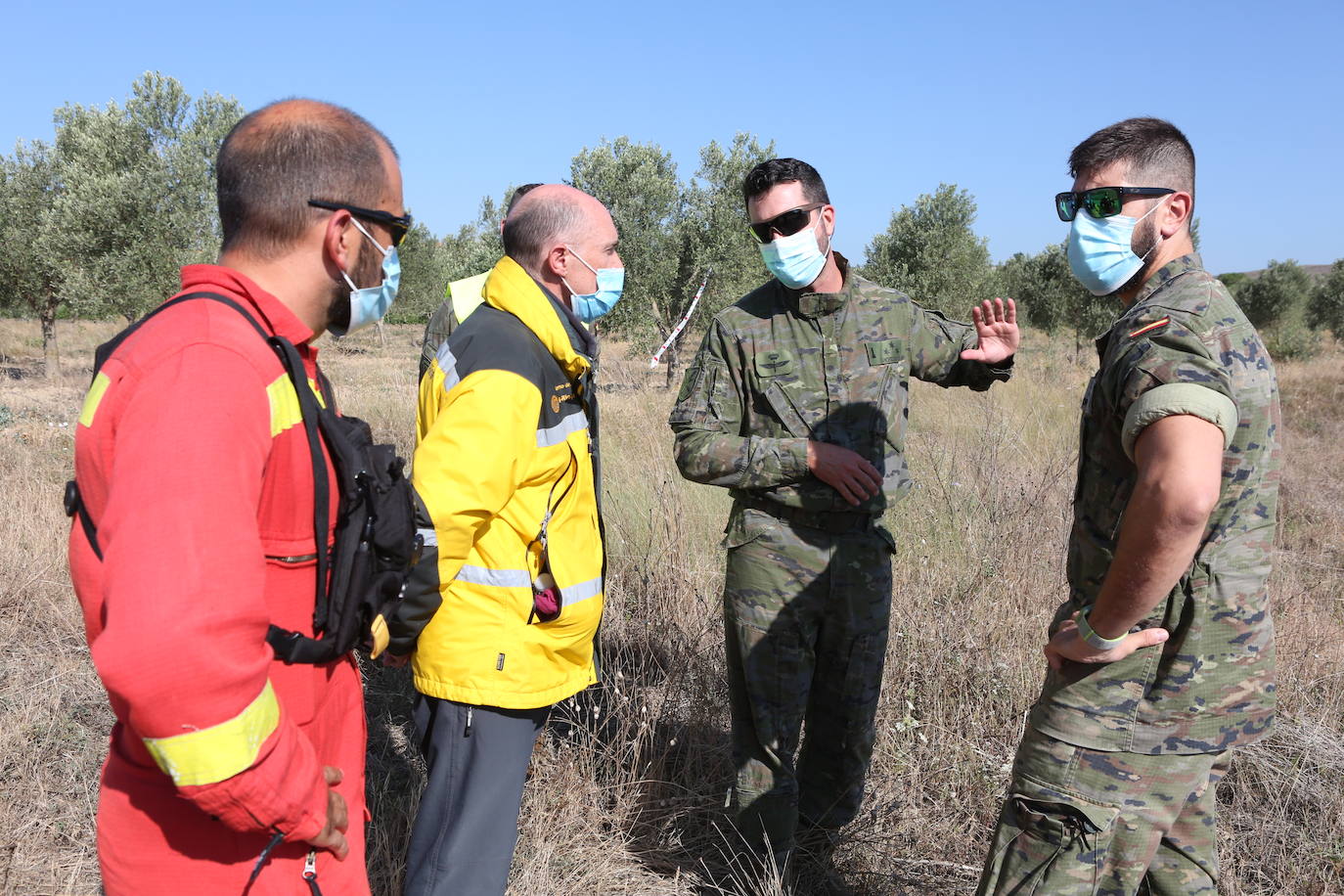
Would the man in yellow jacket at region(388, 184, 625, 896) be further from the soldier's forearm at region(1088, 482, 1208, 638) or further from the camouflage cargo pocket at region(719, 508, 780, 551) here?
the soldier's forearm at region(1088, 482, 1208, 638)

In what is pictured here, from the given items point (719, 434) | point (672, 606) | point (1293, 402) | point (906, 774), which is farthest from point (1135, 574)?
point (1293, 402)

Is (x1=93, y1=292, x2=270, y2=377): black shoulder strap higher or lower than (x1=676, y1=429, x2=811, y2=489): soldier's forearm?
higher

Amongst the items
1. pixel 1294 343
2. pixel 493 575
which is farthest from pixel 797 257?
pixel 1294 343

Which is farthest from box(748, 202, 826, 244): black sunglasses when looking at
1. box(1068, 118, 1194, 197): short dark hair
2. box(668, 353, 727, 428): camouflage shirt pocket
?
box(1068, 118, 1194, 197): short dark hair

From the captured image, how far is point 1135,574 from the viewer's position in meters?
1.55

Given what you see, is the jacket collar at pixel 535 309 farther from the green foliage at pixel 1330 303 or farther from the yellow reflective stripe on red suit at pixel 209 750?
the green foliage at pixel 1330 303

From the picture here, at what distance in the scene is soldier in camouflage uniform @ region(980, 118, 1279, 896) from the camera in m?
1.58

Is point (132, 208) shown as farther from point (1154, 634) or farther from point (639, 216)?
point (1154, 634)

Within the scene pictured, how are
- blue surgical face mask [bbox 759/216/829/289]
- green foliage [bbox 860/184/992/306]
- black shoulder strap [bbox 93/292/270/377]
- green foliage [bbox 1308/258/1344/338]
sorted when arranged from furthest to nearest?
green foliage [bbox 1308/258/1344/338]
green foliage [bbox 860/184/992/306]
blue surgical face mask [bbox 759/216/829/289]
black shoulder strap [bbox 93/292/270/377]

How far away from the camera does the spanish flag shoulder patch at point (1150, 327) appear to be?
1647mm

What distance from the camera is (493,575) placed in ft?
6.68

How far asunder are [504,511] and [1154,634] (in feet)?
4.73

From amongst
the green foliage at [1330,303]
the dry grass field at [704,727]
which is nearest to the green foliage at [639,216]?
the dry grass field at [704,727]

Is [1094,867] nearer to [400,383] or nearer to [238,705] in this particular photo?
[238,705]
